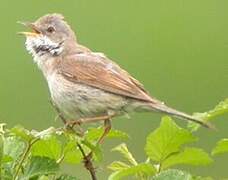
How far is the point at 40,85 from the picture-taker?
11180 millimetres

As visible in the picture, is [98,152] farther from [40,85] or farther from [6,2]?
[6,2]

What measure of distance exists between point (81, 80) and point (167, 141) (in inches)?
82.3

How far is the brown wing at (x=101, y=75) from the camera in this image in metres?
4.50

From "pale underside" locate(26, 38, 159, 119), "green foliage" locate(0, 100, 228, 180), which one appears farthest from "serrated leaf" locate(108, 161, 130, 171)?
"pale underside" locate(26, 38, 159, 119)

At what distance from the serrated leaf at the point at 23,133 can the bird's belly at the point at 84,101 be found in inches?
72.9

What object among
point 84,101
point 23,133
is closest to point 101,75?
point 84,101

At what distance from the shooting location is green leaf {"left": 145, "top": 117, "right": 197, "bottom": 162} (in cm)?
272

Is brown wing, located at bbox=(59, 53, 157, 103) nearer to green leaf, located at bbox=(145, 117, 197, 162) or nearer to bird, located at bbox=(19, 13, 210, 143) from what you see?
bird, located at bbox=(19, 13, 210, 143)

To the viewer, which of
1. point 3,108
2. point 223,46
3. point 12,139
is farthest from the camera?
point 223,46

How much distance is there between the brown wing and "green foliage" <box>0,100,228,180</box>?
1.59m

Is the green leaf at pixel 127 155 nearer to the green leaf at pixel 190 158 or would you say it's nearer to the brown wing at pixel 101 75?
the green leaf at pixel 190 158

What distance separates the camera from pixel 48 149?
265 cm

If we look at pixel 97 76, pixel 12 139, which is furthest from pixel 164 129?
pixel 97 76

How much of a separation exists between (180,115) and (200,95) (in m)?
7.03
